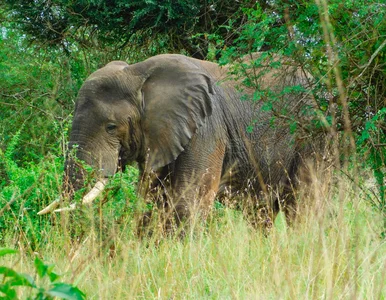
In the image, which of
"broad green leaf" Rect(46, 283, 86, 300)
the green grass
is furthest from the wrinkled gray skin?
"broad green leaf" Rect(46, 283, 86, 300)

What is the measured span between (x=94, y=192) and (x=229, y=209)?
1.90 meters

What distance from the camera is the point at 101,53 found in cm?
1218

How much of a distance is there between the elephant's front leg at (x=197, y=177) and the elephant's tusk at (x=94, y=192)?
0.68m

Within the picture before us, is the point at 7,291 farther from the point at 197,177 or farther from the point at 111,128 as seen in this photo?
the point at 197,177

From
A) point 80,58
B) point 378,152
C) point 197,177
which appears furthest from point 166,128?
point 80,58

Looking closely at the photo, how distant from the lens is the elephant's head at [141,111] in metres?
6.21

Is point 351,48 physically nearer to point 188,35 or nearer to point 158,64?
point 158,64

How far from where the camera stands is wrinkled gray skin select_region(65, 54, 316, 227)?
6211mm

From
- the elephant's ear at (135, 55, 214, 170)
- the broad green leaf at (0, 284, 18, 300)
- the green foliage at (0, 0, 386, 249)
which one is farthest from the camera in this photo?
the elephant's ear at (135, 55, 214, 170)

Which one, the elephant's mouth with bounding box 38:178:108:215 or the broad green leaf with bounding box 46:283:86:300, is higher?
the broad green leaf with bounding box 46:283:86:300

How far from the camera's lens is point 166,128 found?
6.59 m

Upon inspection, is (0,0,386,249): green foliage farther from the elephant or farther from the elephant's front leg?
the elephant's front leg

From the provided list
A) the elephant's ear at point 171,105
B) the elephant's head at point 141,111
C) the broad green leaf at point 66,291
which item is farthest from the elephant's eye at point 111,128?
the broad green leaf at point 66,291

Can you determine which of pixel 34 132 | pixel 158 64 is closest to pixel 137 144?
pixel 158 64
